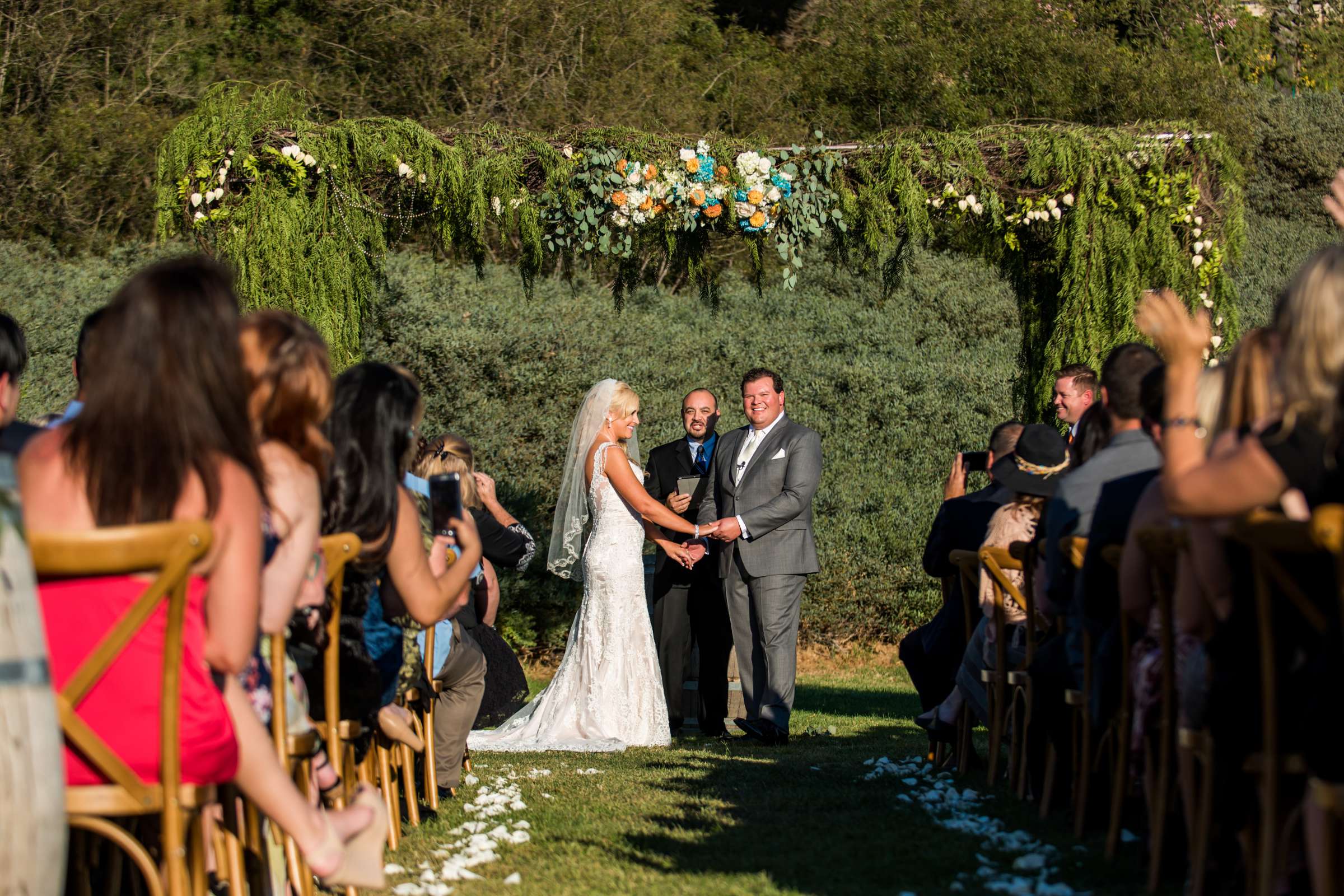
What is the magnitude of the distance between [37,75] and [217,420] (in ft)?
53.9

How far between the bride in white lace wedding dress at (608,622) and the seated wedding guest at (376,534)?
3.89 meters

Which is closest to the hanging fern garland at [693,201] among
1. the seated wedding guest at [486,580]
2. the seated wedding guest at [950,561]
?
the seated wedding guest at [486,580]

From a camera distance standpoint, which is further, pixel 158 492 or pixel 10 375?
pixel 10 375

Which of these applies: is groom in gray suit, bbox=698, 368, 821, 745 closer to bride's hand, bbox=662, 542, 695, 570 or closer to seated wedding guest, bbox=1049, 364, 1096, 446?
bride's hand, bbox=662, 542, 695, 570

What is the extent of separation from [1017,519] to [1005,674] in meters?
0.63

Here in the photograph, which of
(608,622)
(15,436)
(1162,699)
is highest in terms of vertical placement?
(15,436)

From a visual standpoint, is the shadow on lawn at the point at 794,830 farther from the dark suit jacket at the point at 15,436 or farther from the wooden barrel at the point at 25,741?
the dark suit jacket at the point at 15,436

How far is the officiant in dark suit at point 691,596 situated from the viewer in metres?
8.91

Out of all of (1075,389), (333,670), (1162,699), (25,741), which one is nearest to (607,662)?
(1075,389)

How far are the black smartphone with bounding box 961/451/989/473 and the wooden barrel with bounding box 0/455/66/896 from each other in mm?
4851

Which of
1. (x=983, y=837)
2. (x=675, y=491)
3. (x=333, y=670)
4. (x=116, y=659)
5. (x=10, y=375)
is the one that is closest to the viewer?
(x=116, y=659)

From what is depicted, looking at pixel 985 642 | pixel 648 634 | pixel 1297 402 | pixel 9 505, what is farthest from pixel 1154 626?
pixel 648 634

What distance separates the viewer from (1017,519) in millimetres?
5633

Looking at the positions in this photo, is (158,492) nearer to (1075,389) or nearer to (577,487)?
(1075,389)
